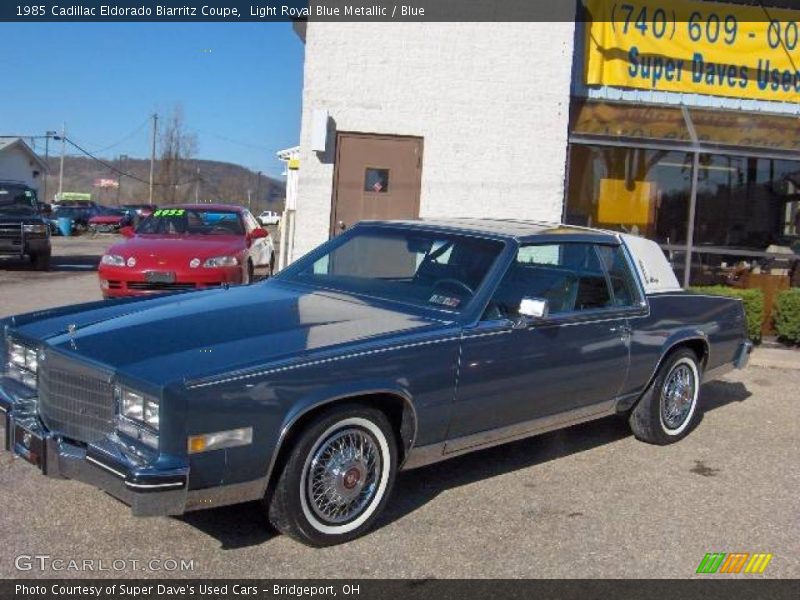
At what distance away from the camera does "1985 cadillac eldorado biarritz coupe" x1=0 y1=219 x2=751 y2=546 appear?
3.39m

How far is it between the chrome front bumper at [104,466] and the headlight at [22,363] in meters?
0.15

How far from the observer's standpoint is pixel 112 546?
373cm

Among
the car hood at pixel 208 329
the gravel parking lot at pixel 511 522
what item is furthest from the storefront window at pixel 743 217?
the car hood at pixel 208 329

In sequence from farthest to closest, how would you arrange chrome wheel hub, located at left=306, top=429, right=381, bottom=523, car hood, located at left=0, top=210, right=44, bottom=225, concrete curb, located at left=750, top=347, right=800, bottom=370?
car hood, located at left=0, top=210, right=44, bottom=225
concrete curb, located at left=750, top=347, right=800, bottom=370
chrome wheel hub, located at left=306, top=429, right=381, bottom=523

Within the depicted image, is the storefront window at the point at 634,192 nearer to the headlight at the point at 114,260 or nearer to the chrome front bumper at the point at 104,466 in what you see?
the headlight at the point at 114,260

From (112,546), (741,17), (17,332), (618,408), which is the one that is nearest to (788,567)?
(618,408)

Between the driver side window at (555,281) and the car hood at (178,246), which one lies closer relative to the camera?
the driver side window at (555,281)

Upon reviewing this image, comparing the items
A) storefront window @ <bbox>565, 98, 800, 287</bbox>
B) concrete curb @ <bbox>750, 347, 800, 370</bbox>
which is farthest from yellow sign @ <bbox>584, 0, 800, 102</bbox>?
concrete curb @ <bbox>750, 347, 800, 370</bbox>

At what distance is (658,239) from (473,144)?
2845 mm

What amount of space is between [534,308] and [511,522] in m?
1.09

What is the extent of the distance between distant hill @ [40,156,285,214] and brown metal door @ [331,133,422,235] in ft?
203

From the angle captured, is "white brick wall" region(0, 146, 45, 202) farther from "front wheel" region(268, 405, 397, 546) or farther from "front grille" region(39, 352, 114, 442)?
"front wheel" region(268, 405, 397, 546)

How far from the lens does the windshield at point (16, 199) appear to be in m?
16.5

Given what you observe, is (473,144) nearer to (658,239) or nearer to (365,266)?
(658,239)
